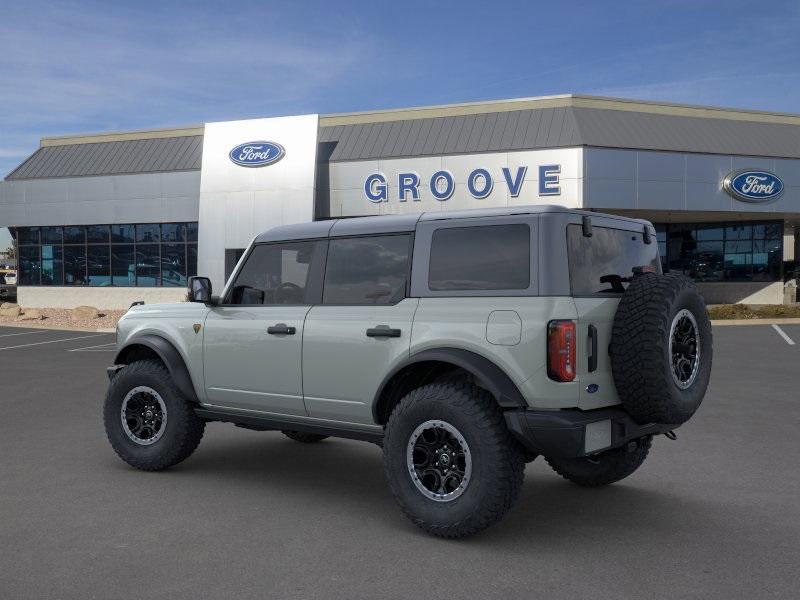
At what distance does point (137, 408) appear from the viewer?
6.86 metres

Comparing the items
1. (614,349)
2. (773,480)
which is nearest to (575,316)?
(614,349)

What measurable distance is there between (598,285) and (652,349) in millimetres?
595

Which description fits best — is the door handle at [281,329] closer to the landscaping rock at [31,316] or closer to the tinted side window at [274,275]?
the tinted side window at [274,275]

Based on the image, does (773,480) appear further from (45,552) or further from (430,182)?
(430,182)

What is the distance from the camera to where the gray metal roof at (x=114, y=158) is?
1313 inches

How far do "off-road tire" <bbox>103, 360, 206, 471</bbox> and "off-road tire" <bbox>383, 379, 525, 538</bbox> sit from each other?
7.18 feet

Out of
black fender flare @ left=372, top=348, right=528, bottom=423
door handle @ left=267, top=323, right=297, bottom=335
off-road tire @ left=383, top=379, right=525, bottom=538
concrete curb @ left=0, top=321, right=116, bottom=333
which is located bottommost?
concrete curb @ left=0, top=321, right=116, bottom=333

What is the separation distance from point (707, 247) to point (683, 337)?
1240 inches

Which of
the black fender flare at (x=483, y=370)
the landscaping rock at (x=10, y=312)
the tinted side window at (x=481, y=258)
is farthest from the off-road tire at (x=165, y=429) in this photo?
Answer: the landscaping rock at (x=10, y=312)

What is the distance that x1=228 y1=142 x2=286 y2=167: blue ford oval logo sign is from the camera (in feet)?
100

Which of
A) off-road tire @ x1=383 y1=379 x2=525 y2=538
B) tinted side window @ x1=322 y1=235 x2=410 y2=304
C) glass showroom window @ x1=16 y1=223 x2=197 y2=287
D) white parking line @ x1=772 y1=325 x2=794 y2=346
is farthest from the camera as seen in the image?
glass showroom window @ x1=16 y1=223 x2=197 y2=287

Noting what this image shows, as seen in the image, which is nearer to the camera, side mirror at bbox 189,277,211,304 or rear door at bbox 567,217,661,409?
rear door at bbox 567,217,661,409

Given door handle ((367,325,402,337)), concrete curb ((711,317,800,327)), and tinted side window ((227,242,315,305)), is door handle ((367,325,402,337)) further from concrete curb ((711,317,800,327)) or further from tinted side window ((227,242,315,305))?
concrete curb ((711,317,800,327))

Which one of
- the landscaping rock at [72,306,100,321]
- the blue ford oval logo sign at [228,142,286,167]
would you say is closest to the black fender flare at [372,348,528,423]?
the blue ford oval logo sign at [228,142,286,167]
